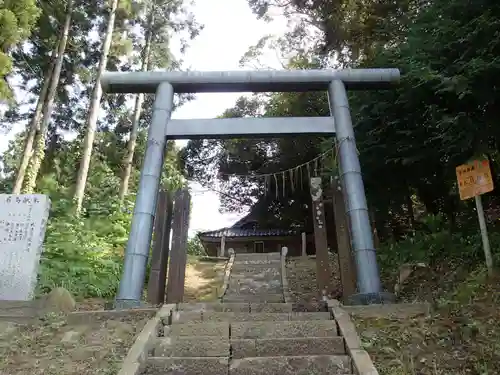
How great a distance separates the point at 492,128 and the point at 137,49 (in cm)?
1573

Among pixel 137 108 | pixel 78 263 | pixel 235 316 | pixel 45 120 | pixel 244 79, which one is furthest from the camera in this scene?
pixel 137 108

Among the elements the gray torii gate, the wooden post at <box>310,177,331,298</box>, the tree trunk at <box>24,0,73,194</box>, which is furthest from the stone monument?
the tree trunk at <box>24,0,73,194</box>

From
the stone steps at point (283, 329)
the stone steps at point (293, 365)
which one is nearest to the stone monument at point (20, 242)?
the stone steps at point (283, 329)

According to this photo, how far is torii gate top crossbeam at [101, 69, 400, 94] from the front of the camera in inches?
316

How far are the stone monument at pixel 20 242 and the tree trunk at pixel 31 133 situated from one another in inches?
243

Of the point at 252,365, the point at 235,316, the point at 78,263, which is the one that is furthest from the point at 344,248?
the point at 78,263

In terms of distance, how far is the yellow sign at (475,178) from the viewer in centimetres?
607

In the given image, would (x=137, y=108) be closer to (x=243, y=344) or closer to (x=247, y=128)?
(x=247, y=128)

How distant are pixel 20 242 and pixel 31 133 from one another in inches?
327

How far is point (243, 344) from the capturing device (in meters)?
4.97

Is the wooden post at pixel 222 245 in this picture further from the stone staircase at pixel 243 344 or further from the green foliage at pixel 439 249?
the stone staircase at pixel 243 344

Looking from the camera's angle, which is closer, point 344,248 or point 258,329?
point 258,329

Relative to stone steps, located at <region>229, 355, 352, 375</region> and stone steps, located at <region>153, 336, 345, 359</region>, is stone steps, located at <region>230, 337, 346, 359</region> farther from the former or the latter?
stone steps, located at <region>229, 355, 352, 375</region>

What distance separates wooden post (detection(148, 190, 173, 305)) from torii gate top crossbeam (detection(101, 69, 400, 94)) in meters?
1.98
